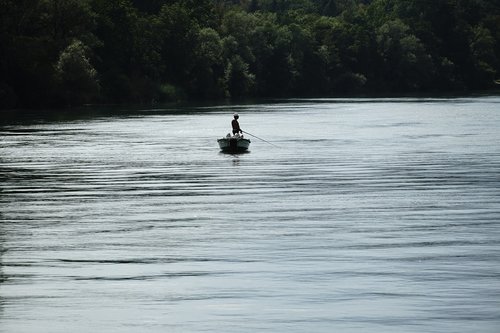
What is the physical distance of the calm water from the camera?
20.6 m

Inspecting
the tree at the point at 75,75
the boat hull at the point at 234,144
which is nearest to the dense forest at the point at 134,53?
the tree at the point at 75,75

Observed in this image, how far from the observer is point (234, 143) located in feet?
208

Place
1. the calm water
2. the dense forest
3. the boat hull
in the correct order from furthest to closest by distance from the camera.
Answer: the dense forest < the boat hull < the calm water

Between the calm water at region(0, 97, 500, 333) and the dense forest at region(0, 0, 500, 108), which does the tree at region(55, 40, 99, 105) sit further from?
the calm water at region(0, 97, 500, 333)

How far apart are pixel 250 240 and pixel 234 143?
3384 centimetres

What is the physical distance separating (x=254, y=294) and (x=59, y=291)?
3.64m

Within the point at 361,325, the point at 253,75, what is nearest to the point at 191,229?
the point at 361,325

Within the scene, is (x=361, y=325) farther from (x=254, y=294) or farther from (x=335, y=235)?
(x=335, y=235)

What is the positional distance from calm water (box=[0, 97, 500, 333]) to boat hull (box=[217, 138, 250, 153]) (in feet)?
2.86

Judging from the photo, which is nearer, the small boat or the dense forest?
the small boat

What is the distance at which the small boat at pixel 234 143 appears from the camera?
63031mm

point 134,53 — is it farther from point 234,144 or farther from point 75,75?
point 234,144

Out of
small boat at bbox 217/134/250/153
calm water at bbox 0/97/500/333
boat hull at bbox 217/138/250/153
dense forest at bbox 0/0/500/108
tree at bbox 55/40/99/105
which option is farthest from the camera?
tree at bbox 55/40/99/105

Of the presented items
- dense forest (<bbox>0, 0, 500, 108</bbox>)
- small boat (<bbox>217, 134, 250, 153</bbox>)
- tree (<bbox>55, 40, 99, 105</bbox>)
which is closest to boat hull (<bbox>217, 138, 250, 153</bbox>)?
small boat (<bbox>217, 134, 250, 153</bbox>)
